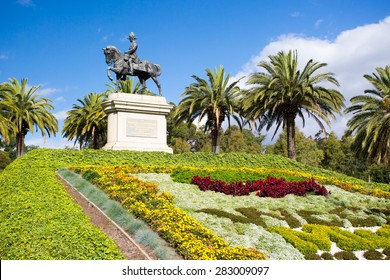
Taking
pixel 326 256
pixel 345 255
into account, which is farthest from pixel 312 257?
pixel 345 255

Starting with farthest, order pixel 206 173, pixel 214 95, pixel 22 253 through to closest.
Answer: pixel 214 95 → pixel 206 173 → pixel 22 253

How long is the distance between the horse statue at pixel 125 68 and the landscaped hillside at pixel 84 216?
5598 mm

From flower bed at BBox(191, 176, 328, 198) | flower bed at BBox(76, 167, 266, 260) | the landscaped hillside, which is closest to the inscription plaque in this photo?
the landscaped hillside

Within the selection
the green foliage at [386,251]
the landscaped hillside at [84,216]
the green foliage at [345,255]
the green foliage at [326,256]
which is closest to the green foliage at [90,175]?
the landscaped hillside at [84,216]

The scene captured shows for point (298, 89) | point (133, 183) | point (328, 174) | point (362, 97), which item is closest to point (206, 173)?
point (133, 183)

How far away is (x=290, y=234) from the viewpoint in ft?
33.6

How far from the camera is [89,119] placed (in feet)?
122

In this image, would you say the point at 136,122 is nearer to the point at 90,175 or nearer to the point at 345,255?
the point at 90,175

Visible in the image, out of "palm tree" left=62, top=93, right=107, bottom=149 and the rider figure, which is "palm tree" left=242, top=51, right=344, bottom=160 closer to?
the rider figure

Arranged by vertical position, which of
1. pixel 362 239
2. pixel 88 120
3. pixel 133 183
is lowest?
pixel 362 239

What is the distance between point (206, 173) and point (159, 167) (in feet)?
8.94

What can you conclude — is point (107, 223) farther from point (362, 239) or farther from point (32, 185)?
point (362, 239)

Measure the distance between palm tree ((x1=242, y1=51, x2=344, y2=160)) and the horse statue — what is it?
693 cm

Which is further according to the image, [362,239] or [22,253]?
[362,239]
